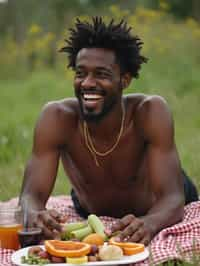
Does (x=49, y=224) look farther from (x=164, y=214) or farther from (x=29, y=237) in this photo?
(x=164, y=214)

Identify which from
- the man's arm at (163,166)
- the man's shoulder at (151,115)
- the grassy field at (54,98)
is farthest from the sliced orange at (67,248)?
the grassy field at (54,98)

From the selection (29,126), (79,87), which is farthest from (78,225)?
(29,126)

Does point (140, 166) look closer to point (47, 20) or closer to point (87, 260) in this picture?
point (87, 260)

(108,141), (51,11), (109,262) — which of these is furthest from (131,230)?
(51,11)

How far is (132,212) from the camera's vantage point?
18.8 feet

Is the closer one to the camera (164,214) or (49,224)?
(49,224)

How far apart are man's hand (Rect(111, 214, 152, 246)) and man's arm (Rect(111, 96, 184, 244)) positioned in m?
0.18

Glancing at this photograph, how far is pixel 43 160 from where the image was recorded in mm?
5410

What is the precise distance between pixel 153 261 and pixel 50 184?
1.19 metres

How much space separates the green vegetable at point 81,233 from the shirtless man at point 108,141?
0.46 metres

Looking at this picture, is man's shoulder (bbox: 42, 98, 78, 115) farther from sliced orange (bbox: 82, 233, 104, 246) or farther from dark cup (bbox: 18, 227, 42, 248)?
sliced orange (bbox: 82, 233, 104, 246)

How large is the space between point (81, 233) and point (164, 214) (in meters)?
Result: 0.64

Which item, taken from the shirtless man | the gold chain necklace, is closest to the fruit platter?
the shirtless man

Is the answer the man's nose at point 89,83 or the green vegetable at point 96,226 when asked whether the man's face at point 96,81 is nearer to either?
the man's nose at point 89,83
